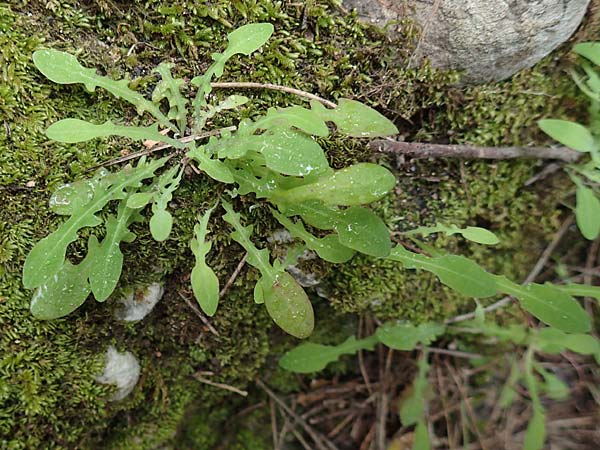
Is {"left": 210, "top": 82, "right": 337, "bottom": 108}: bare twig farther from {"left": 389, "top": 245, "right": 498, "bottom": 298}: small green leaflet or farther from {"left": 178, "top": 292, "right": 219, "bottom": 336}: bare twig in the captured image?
{"left": 178, "top": 292, "right": 219, "bottom": 336}: bare twig

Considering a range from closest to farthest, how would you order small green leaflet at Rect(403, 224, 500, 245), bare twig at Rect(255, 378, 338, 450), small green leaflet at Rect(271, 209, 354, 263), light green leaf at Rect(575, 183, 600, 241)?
small green leaflet at Rect(271, 209, 354, 263) → small green leaflet at Rect(403, 224, 500, 245) → light green leaf at Rect(575, 183, 600, 241) → bare twig at Rect(255, 378, 338, 450)

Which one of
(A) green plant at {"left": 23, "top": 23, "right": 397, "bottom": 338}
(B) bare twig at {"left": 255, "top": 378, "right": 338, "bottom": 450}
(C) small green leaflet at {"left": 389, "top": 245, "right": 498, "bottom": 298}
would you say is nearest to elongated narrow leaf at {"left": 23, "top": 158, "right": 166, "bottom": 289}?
(A) green plant at {"left": 23, "top": 23, "right": 397, "bottom": 338}

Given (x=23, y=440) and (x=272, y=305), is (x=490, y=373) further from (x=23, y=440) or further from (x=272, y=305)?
(x=23, y=440)

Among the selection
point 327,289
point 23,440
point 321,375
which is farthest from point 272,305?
point 321,375

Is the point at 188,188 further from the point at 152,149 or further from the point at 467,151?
the point at 467,151

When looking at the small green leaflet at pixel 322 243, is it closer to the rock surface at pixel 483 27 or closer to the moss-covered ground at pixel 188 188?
the moss-covered ground at pixel 188 188

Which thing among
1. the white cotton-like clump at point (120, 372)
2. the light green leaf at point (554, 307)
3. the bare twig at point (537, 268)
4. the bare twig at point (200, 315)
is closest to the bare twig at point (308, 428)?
the bare twig at point (200, 315)

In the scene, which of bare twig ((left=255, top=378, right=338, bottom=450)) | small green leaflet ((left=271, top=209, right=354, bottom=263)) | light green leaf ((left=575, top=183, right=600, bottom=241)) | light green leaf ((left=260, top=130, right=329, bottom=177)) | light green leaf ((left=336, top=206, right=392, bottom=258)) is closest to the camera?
light green leaf ((left=260, top=130, right=329, bottom=177))
